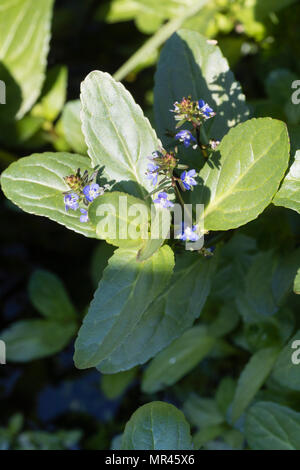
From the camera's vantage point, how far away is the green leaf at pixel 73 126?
5.61 feet

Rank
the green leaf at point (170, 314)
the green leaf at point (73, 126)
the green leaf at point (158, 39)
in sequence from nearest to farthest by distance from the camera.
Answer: the green leaf at point (170, 314) < the green leaf at point (73, 126) < the green leaf at point (158, 39)

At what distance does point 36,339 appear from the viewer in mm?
1981

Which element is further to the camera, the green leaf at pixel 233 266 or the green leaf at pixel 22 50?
the green leaf at pixel 22 50

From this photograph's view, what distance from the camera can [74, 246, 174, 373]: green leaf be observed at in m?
0.91

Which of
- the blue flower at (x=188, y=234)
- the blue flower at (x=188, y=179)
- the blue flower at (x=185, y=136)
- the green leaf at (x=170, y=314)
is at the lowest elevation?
the green leaf at (x=170, y=314)

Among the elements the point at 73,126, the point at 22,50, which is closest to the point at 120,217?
the point at 73,126

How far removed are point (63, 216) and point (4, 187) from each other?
0.15 metres

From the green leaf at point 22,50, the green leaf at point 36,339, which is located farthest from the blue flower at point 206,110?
the green leaf at point 36,339

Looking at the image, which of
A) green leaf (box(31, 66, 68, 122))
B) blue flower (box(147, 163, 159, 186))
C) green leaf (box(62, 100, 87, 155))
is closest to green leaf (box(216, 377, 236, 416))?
green leaf (box(62, 100, 87, 155))

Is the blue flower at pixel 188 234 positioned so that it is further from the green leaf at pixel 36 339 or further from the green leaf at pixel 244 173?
the green leaf at pixel 36 339

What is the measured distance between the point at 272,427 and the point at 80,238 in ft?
3.90

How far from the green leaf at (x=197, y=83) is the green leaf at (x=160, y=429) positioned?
57cm

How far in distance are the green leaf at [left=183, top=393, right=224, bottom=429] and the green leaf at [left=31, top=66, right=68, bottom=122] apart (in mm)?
1163

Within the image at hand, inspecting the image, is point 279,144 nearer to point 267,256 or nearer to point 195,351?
point 267,256
